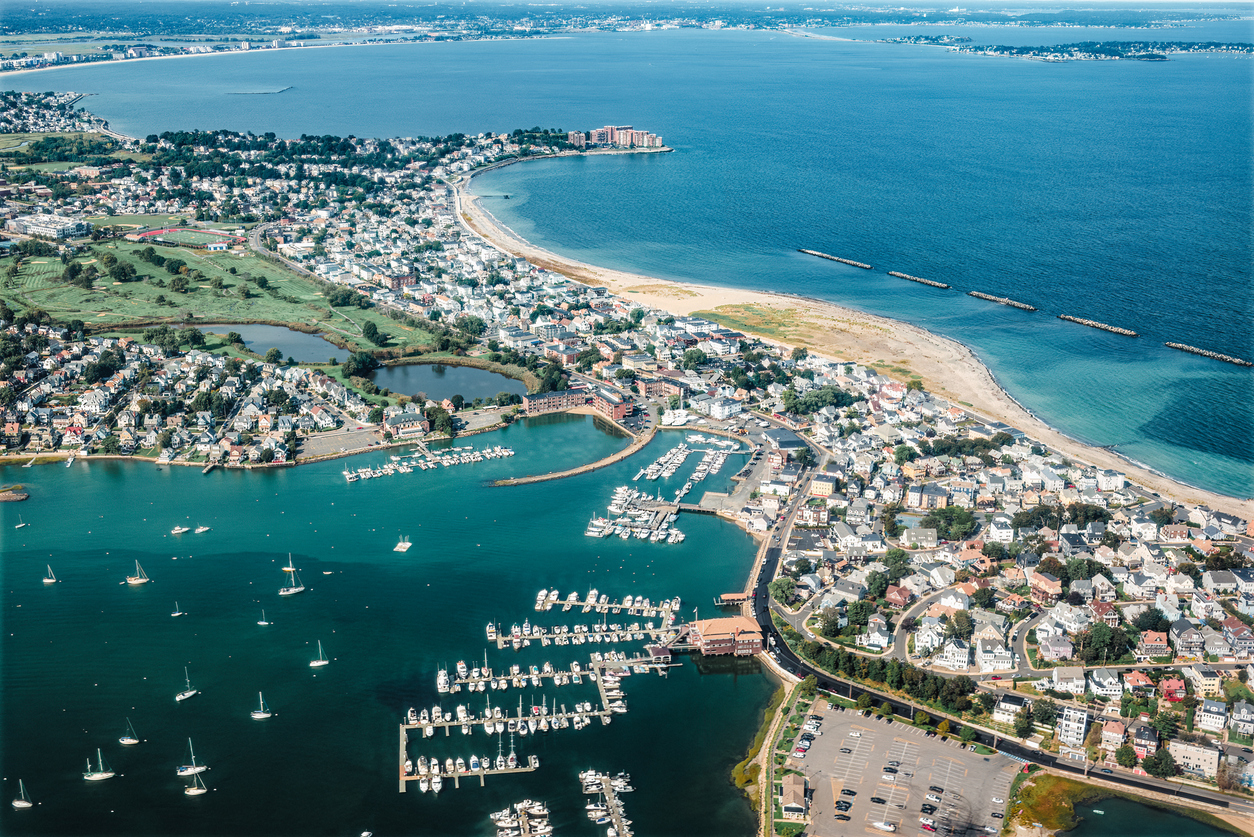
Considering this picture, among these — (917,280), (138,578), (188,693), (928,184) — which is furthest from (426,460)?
(928,184)

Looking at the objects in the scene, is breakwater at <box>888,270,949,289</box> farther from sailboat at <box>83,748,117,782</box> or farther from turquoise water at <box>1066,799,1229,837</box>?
sailboat at <box>83,748,117,782</box>

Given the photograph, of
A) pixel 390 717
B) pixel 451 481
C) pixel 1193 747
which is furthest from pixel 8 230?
pixel 1193 747

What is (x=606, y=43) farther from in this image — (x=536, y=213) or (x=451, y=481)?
(x=451, y=481)

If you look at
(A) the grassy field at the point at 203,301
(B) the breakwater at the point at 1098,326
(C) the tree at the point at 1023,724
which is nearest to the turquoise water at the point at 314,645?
(C) the tree at the point at 1023,724

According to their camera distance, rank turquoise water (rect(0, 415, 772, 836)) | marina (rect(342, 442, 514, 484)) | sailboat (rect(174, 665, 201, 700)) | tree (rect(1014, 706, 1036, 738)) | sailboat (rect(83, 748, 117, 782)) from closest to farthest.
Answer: turquoise water (rect(0, 415, 772, 836)) < sailboat (rect(83, 748, 117, 782)) < tree (rect(1014, 706, 1036, 738)) < sailboat (rect(174, 665, 201, 700)) < marina (rect(342, 442, 514, 484))

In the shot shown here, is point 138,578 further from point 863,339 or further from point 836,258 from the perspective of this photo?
point 836,258

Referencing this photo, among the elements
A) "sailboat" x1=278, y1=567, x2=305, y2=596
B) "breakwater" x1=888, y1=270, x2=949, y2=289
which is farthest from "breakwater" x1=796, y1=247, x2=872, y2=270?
"sailboat" x1=278, y1=567, x2=305, y2=596
